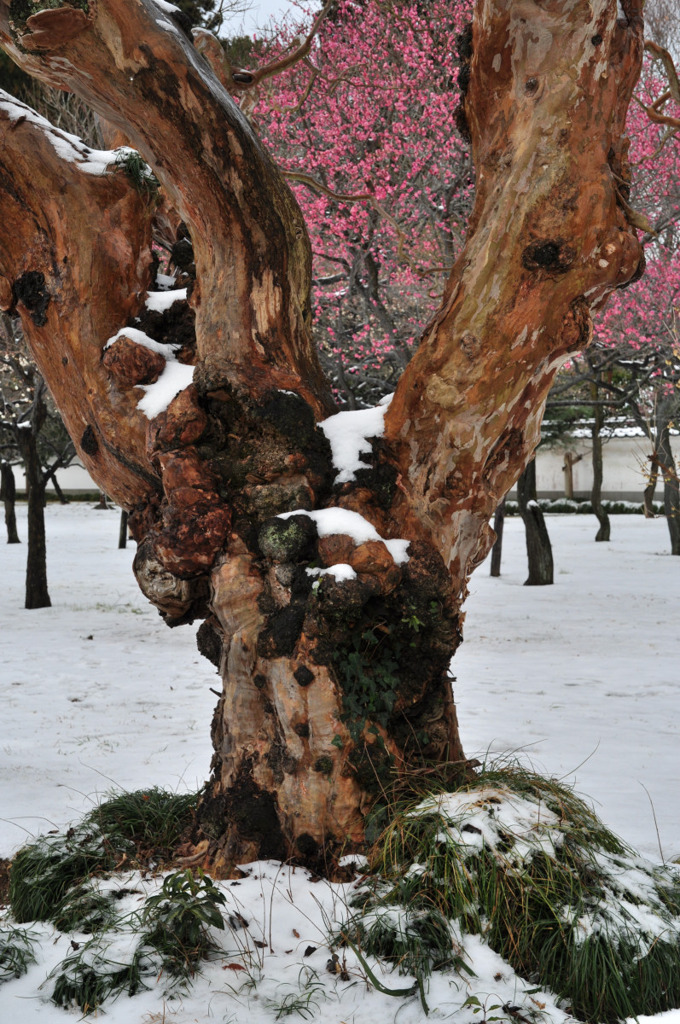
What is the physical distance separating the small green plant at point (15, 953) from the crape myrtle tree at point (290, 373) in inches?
30.7

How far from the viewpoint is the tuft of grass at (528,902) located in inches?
102

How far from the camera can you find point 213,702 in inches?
269

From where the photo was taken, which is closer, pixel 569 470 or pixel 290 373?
pixel 290 373

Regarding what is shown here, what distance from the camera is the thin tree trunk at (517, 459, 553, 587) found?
12984 millimetres

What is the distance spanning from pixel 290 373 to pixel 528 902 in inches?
90.9

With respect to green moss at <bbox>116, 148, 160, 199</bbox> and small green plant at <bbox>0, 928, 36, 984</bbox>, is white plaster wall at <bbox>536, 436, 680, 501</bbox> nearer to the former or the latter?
green moss at <bbox>116, 148, 160, 199</bbox>

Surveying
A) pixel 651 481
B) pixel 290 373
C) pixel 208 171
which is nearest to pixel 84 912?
pixel 290 373

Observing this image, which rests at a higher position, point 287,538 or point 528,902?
point 287,538

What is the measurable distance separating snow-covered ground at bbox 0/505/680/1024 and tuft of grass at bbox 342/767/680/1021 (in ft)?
0.31

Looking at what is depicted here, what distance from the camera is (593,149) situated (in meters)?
3.11

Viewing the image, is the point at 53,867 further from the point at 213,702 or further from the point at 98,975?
the point at 213,702

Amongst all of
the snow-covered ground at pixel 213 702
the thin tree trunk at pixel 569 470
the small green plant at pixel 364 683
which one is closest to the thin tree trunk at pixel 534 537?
the snow-covered ground at pixel 213 702

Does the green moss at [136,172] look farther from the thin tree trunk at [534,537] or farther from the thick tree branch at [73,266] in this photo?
the thin tree trunk at [534,537]

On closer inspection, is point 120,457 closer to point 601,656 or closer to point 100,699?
point 100,699
